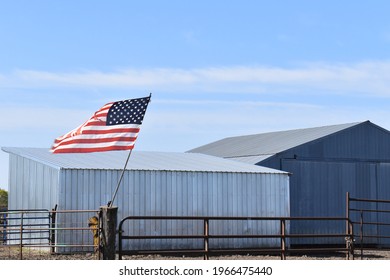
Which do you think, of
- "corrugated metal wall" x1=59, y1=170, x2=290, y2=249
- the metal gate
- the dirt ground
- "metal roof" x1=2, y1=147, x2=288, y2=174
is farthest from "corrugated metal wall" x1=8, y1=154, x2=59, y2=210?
the metal gate

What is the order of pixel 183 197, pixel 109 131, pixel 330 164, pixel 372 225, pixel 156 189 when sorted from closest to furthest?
pixel 109 131 → pixel 156 189 → pixel 183 197 → pixel 330 164 → pixel 372 225

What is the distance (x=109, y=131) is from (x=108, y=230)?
2044mm

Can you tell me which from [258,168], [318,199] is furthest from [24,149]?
[318,199]

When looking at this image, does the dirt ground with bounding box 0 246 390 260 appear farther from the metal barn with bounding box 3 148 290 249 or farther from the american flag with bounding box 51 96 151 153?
the american flag with bounding box 51 96 151 153

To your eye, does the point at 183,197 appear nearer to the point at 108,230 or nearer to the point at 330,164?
the point at 330,164

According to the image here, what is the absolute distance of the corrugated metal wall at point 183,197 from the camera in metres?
25.3

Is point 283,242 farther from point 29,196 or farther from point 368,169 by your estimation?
point 368,169

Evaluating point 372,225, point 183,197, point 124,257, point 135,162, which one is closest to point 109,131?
point 124,257

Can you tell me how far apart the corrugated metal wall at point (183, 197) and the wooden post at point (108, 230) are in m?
7.58

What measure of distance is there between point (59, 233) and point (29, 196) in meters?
3.63

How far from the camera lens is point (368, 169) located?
33812mm

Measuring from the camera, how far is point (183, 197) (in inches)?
1056

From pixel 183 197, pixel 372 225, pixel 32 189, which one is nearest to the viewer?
pixel 183 197

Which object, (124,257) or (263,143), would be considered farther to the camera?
(263,143)
